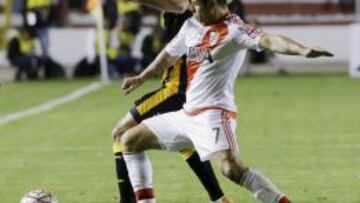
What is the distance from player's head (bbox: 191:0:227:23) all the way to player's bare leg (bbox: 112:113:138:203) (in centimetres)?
158

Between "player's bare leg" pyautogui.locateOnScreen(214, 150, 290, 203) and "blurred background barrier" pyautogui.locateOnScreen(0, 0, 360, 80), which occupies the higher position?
"player's bare leg" pyautogui.locateOnScreen(214, 150, 290, 203)

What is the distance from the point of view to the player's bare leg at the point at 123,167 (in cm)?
1017

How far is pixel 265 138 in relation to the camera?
15789mm

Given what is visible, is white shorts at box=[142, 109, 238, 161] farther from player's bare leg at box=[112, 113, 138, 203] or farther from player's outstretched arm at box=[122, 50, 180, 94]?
player's bare leg at box=[112, 113, 138, 203]

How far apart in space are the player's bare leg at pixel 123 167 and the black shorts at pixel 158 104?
3.2 inches

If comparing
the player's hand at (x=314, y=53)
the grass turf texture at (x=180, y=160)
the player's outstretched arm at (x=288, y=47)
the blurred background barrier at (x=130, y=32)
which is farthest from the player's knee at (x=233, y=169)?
the blurred background barrier at (x=130, y=32)

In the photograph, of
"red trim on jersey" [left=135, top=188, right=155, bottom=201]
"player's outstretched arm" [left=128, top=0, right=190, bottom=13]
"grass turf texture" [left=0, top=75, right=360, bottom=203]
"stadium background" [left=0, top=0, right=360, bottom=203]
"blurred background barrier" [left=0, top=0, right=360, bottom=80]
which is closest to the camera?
"red trim on jersey" [left=135, top=188, right=155, bottom=201]

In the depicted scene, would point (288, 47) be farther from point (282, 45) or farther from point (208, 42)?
point (208, 42)

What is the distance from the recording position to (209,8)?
890 centimetres

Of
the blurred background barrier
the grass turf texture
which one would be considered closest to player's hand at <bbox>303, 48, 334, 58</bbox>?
the grass turf texture

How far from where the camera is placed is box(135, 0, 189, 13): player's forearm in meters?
10.0

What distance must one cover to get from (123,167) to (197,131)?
1.13m

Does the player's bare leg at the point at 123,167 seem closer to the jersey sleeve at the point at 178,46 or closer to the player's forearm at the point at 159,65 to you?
the player's forearm at the point at 159,65

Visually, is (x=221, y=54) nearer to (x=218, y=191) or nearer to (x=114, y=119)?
(x=218, y=191)
